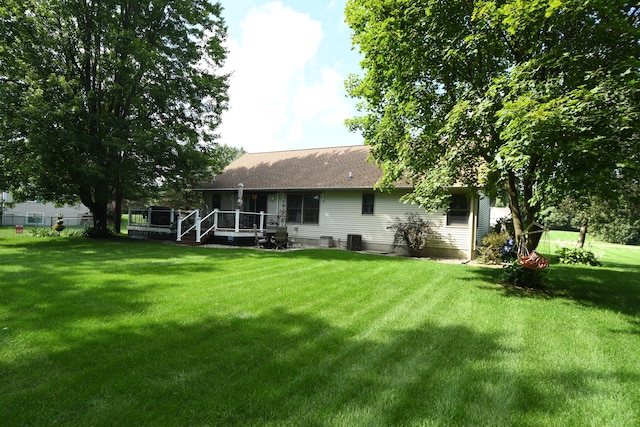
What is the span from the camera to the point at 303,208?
17234 millimetres

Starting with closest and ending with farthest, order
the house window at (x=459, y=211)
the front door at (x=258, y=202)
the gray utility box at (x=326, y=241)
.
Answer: the house window at (x=459, y=211)
the gray utility box at (x=326, y=241)
the front door at (x=258, y=202)

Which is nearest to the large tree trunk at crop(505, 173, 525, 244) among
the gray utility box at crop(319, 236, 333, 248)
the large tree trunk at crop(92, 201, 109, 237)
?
the gray utility box at crop(319, 236, 333, 248)

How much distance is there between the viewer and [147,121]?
49.8 ft

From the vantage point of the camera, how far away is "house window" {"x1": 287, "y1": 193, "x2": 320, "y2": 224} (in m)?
16.9

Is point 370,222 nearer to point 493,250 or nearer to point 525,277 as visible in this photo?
point 493,250

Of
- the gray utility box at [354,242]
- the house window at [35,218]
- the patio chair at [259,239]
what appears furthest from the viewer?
the house window at [35,218]

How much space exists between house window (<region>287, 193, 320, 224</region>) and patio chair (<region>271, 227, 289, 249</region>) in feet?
10.3

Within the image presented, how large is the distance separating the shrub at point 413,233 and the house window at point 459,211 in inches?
37.2

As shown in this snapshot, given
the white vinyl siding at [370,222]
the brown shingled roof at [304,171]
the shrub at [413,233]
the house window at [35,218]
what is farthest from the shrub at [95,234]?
the house window at [35,218]

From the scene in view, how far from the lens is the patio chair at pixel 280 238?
13852mm

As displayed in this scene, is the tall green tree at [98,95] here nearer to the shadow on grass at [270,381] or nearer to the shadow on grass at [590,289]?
A: the shadow on grass at [270,381]

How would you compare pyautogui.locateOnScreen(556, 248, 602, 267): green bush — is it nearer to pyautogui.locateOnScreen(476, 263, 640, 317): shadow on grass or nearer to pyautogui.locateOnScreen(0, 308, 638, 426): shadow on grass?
pyautogui.locateOnScreen(476, 263, 640, 317): shadow on grass

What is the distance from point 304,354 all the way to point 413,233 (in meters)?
10.6

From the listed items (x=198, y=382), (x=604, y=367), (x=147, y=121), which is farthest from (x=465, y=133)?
(x=147, y=121)
